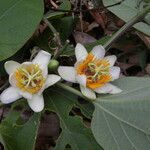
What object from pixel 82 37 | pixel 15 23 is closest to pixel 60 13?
pixel 82 37

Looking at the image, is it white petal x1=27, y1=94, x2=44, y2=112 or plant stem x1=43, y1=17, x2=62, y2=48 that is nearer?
white petal x1=27, y1=94, x2=44, y2=112

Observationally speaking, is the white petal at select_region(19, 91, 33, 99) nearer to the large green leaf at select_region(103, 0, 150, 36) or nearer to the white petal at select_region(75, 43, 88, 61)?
the white petal at select_region(75, 43, 88, 61)

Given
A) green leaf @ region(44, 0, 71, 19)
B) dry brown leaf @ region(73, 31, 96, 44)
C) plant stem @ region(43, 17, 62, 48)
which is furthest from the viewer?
dry brown leaf @ region(73, 31, 96, 44)

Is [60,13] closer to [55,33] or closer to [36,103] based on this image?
[55,33]

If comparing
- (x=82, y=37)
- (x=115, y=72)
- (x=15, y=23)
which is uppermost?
(x=15, y=23)

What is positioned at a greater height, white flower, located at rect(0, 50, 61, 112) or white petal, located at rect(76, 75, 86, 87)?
white flower, located at rect(0, 50, 61, 112)

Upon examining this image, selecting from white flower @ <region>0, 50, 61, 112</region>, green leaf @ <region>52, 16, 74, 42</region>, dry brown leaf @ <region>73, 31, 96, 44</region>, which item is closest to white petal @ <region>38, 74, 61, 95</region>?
white flower @ <region>0, 50, 61, 112</region>

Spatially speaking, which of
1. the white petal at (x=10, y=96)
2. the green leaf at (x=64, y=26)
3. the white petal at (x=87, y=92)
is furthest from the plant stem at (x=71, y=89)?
the green leaf at (x=64, y=26)
